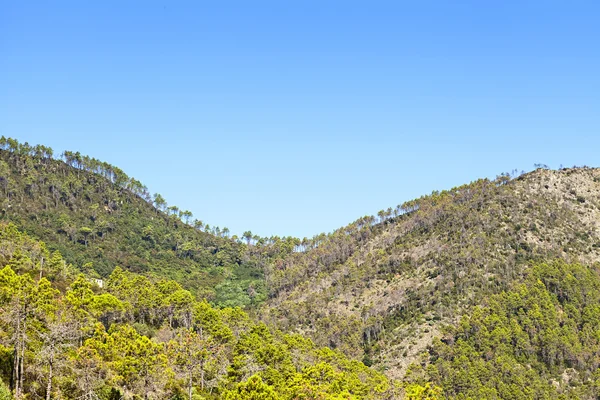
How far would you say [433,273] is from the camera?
16788 cm

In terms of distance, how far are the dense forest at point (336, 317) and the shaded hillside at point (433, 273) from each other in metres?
0.56

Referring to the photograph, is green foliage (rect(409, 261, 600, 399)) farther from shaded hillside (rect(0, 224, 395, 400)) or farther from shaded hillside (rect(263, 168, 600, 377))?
shaded hillside (rect(0, 224, 395, 400))

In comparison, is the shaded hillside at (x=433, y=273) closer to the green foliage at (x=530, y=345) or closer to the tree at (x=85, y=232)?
the green foliage at (x=530, y=345)

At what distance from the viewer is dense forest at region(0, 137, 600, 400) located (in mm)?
53312

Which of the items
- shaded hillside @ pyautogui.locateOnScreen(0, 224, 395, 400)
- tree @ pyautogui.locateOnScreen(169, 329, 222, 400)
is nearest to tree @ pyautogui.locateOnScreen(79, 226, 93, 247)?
shaded hillside @ pyautogui.locateOnScreen(0, 224, 395, 400)

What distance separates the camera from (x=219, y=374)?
70.8 meters

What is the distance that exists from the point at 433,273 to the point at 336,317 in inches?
1297

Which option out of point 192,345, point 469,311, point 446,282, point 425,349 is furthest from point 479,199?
point 192,345

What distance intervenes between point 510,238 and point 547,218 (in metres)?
21.2

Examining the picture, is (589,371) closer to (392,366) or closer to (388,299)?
(392,366)

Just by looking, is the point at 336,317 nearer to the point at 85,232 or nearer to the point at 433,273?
the point at 433,273

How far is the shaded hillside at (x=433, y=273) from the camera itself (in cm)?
14888

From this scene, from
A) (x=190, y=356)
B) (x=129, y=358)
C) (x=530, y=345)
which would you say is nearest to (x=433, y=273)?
(x=530, y=345)

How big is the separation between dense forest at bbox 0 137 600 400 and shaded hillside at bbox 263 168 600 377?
1.84ft
